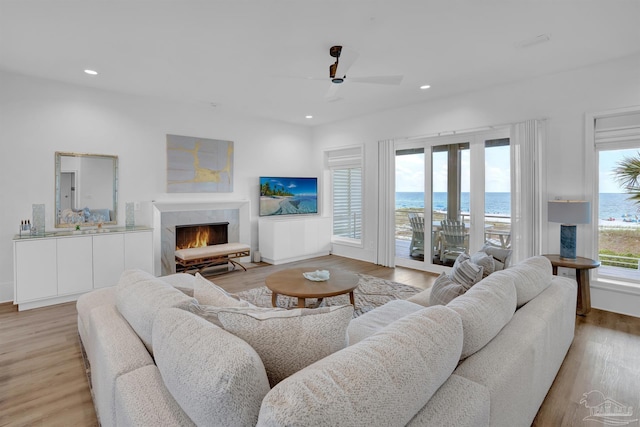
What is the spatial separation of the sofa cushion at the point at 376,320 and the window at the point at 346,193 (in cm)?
387

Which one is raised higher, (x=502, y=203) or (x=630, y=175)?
(x=630, y=175)

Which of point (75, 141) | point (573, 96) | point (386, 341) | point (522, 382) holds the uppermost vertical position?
point (573, 96)

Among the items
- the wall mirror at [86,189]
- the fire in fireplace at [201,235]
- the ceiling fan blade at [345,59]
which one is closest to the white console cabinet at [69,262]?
the wall mirror at [86,189]

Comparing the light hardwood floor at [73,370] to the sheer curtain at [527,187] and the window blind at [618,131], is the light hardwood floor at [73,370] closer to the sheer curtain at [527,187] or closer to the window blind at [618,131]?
the sheer curtain at [527,187]

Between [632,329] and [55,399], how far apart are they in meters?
4.86

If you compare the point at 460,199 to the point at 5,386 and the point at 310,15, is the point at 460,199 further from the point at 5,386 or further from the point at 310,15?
the point at 5,386

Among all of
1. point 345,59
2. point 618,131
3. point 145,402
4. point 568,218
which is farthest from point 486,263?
point 618,131

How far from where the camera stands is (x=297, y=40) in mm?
3066

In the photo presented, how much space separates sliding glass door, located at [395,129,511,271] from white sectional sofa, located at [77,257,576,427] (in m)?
2.99

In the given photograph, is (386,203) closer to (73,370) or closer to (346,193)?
(346,193)

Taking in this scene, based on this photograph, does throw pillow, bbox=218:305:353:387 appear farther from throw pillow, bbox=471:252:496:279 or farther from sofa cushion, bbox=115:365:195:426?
throw pillow, bbox=471:252:496:279

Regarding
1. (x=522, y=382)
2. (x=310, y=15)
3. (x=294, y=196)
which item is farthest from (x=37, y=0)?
(x=294, y=196)

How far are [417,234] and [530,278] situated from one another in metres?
3.46

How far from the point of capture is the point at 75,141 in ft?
14.2
